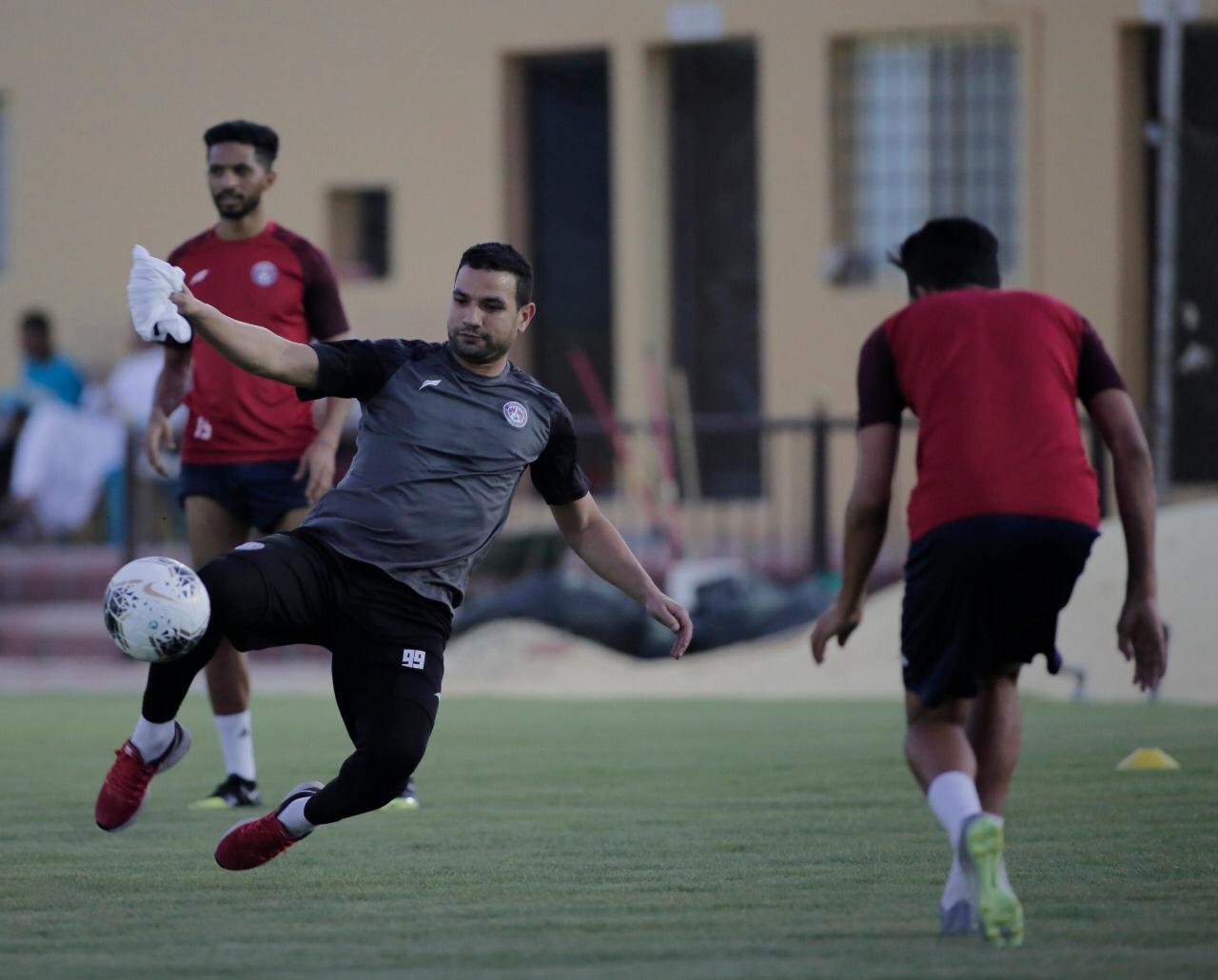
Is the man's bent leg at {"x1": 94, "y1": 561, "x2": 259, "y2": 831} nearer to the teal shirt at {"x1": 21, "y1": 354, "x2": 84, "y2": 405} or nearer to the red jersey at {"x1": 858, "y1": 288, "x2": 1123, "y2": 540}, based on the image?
the red jersey at {"x1": 858, "y1": 288, "x2": 1123, "y2": 540}

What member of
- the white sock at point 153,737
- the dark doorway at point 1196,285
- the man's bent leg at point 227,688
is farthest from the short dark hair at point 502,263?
the dark doorway at point 1196,285

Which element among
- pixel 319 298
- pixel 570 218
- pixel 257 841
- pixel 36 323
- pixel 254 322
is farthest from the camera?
pixel 570 218

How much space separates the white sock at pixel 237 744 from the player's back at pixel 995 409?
334 centimetres

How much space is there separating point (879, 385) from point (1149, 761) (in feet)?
12.1

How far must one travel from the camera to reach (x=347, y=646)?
5.73m

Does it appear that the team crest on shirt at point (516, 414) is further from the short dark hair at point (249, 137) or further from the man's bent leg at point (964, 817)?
the short dark hair at point (249, 137)

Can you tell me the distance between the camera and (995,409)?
4.95m

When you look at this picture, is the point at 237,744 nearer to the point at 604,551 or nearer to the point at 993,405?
the point at 604,551

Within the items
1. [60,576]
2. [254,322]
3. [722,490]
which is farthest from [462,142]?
[254,322]

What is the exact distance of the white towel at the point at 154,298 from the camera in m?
5.12

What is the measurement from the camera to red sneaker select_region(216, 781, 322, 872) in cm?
566

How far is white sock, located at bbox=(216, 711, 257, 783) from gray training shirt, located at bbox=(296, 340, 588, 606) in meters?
1.97

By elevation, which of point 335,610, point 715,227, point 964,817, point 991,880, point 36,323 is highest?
point 715,227

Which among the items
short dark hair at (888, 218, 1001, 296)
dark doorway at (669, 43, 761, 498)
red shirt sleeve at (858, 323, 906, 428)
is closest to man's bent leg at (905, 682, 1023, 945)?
red shirt sleeve at (858, 323, 906, 428)
